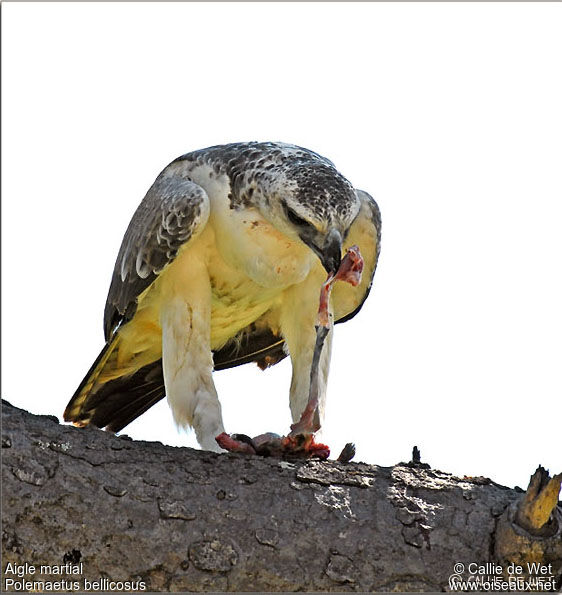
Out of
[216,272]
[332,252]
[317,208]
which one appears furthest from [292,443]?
[216,272]

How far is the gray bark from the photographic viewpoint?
5.47 m

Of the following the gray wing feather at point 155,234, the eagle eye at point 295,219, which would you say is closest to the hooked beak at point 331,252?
the eagle eye at point 295,219

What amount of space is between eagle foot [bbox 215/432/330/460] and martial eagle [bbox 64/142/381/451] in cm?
73

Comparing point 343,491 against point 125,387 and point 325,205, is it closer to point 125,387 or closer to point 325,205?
point 325,205

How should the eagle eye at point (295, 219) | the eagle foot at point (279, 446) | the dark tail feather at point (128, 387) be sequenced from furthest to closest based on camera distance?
the dark tail feather at point (128, 387)
the eagle eye at point (295, 219)
the eagle foot at point (279, 446)

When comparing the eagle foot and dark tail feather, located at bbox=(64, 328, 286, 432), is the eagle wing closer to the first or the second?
dark tail feather, located at bbox=(64, 328, 286, 432)

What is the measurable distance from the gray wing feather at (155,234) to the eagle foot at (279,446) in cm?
167

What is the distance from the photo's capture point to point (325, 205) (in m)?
7.11

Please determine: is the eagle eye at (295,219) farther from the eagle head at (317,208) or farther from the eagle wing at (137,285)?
the eagle wing at (137,285)

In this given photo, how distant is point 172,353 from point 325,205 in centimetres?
167

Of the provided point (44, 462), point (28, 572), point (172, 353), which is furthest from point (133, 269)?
point (28, 572)

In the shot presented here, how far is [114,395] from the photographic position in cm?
882

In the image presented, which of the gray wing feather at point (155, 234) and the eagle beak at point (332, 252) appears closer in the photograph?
the eagle beak at point (332, 252)

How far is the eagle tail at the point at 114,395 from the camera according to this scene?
340 inches
